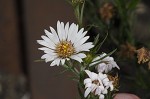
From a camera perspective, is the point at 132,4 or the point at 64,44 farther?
the point at 132,4

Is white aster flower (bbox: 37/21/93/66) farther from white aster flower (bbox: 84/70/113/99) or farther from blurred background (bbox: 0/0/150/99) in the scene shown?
blurred background (bbox: 0/0/150/99)

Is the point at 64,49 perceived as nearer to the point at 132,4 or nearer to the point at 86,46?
the point at 86,46

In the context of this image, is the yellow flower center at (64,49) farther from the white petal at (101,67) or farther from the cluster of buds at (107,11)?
the cluster of buds at (107,11)

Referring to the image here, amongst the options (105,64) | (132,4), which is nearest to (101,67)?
(105,64)

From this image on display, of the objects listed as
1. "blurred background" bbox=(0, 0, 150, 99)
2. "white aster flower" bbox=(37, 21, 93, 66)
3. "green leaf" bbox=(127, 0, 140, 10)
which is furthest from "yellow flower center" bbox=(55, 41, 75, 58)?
"blurred background" bbox=(0, 0, 150, 99)

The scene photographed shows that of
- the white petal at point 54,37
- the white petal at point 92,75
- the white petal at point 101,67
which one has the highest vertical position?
the white petal at point 54,37

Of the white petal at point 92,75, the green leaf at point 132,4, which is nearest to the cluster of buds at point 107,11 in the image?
the green leaf at point 132,4
